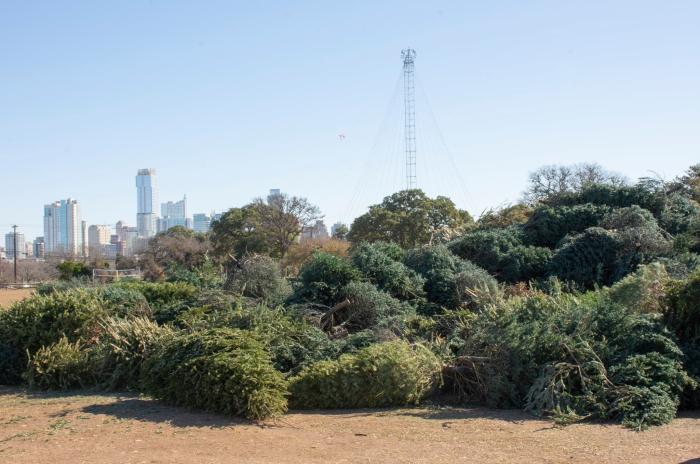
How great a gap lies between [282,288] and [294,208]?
108ft

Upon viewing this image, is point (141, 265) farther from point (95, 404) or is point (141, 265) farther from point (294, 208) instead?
point (95, 404)

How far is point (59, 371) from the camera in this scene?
1316 cm

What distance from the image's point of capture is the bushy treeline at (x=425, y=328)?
398 inches

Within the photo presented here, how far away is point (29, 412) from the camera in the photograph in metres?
10.5

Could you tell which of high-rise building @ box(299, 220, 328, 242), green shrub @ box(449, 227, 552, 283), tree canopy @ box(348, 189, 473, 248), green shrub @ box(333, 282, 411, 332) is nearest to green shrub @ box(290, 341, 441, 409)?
green shrub @ box(333, 282, 411, 332)

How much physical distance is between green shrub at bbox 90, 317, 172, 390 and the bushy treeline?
3cm

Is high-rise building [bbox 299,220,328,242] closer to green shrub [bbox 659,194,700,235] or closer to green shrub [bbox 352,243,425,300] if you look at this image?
green shrub [bbox 659,194,700,235]

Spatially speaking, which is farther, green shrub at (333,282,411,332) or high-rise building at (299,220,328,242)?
high-rise building at (299,220,328,242)

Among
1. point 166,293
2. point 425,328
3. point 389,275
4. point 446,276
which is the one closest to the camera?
point 425,328

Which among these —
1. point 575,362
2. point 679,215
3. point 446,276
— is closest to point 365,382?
point 575,362

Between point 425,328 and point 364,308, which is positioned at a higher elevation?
point 364,308

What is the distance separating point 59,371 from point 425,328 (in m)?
6.45

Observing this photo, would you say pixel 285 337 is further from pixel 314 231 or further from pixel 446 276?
pixel 314 231

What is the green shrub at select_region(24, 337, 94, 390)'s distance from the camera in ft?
42.9
